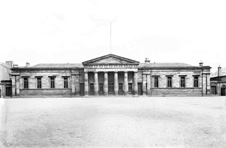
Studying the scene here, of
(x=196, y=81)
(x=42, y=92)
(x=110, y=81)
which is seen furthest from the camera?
(x=196, y=81)

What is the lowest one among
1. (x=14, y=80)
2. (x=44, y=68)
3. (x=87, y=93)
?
(x=87, y=93)

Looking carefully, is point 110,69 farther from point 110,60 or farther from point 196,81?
point 196,81

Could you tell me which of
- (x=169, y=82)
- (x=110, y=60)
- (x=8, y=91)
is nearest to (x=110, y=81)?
(x=110, y=60)

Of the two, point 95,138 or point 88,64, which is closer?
point 95,138

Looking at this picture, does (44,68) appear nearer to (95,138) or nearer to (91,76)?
(91,76)

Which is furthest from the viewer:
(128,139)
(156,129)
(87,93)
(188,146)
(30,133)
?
(87,93)

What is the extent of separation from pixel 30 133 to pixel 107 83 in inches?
1015

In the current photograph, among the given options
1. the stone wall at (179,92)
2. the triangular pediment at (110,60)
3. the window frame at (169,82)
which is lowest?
the stone wall at (179,92)

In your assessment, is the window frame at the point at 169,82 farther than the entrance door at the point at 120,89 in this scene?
Yes

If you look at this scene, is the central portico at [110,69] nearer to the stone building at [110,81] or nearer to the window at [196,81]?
the stone building at [110,81]

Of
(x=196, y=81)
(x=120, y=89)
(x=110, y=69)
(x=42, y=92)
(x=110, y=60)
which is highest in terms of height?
(x=110, y=60)

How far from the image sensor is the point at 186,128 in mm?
7875

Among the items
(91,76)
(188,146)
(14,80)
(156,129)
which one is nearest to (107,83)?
(91,76)

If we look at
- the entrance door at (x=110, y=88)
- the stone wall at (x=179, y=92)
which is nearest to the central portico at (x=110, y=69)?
the entrance door at (x=110, y=88)
